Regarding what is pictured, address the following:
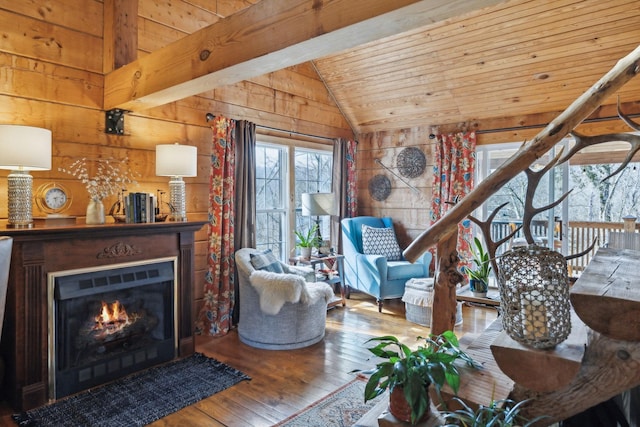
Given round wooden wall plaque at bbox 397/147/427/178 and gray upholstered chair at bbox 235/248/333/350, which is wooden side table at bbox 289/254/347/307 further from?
round wooden wall plaque at bbox 397/147/427/178

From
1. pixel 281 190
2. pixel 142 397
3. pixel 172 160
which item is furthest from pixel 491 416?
pixel 281 190

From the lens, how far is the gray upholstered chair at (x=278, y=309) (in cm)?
320

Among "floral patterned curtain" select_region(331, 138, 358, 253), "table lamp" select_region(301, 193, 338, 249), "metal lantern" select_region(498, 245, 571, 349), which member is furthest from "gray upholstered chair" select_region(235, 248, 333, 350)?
"metal lantern" select_region(498, 245, 571, 349)

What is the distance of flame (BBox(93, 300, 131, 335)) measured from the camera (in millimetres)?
2754

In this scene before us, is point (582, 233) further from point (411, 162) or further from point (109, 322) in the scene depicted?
point (109, 322)

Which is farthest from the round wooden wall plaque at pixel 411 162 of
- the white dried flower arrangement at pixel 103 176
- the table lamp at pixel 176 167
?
the white dried flower arrangement at pixel 103 176

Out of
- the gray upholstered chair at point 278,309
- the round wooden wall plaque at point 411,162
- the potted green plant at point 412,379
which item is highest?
the round wooden wall plaque at point 411,162

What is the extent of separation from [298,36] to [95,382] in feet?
8.22

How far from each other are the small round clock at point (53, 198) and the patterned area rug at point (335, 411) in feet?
6.90

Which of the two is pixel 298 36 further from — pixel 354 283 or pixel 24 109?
pixel 354 283

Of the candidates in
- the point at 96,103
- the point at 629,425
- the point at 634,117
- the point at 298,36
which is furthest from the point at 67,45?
the point at 634,117

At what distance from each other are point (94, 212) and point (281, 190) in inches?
85.9

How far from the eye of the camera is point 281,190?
4.64 meters

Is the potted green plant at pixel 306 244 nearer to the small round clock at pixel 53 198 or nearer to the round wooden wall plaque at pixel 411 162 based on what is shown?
the round wooden wall plaque at pixel 411 162
